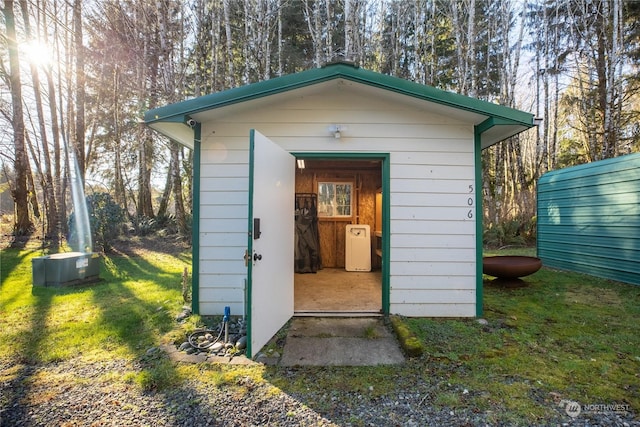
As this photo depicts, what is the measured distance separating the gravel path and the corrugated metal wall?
4.54m

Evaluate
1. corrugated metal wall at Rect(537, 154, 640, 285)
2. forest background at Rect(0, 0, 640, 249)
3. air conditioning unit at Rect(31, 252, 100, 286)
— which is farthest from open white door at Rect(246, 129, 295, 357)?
forest background at Rect(0, 0, 640, 249)

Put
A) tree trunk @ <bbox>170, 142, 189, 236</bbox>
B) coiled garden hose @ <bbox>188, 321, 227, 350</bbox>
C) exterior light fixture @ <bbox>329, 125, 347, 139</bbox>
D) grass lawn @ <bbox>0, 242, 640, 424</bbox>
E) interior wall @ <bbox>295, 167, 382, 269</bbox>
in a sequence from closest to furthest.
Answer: grass lawn @ <bbox>0, 242, 640, 424</bbox> → coiled garden hose @ <bbox>188, 321, 227, 350</bbox> → exterior light fixture @ <bbox>329, 125, 347, 139</bbox> → interior wall @ <bbox>295, 167, 382, 269</bbox> → tree trunk @ <bbox>170, 142, 189, 236</bbox>

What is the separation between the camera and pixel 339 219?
6.88 metres

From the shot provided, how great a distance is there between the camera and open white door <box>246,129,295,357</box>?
268 cm

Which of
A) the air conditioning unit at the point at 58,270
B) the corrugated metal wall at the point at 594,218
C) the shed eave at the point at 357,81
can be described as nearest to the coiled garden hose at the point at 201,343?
the shed eave at the point at 357,81

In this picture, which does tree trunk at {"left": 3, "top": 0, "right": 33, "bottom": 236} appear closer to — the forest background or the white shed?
Answer: the forest background

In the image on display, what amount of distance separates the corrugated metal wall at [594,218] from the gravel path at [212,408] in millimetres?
4540

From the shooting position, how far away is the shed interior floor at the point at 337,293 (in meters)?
3.85

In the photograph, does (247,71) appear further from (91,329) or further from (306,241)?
(91,329)

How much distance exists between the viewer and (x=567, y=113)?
1080cm

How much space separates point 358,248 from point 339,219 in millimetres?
867

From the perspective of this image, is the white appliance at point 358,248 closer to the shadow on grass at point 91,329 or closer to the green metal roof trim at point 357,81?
the shadow on grass at point 91,329

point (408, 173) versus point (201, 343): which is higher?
point (408, 173)

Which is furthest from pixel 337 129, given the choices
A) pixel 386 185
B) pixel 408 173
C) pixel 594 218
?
pixel 594 218
